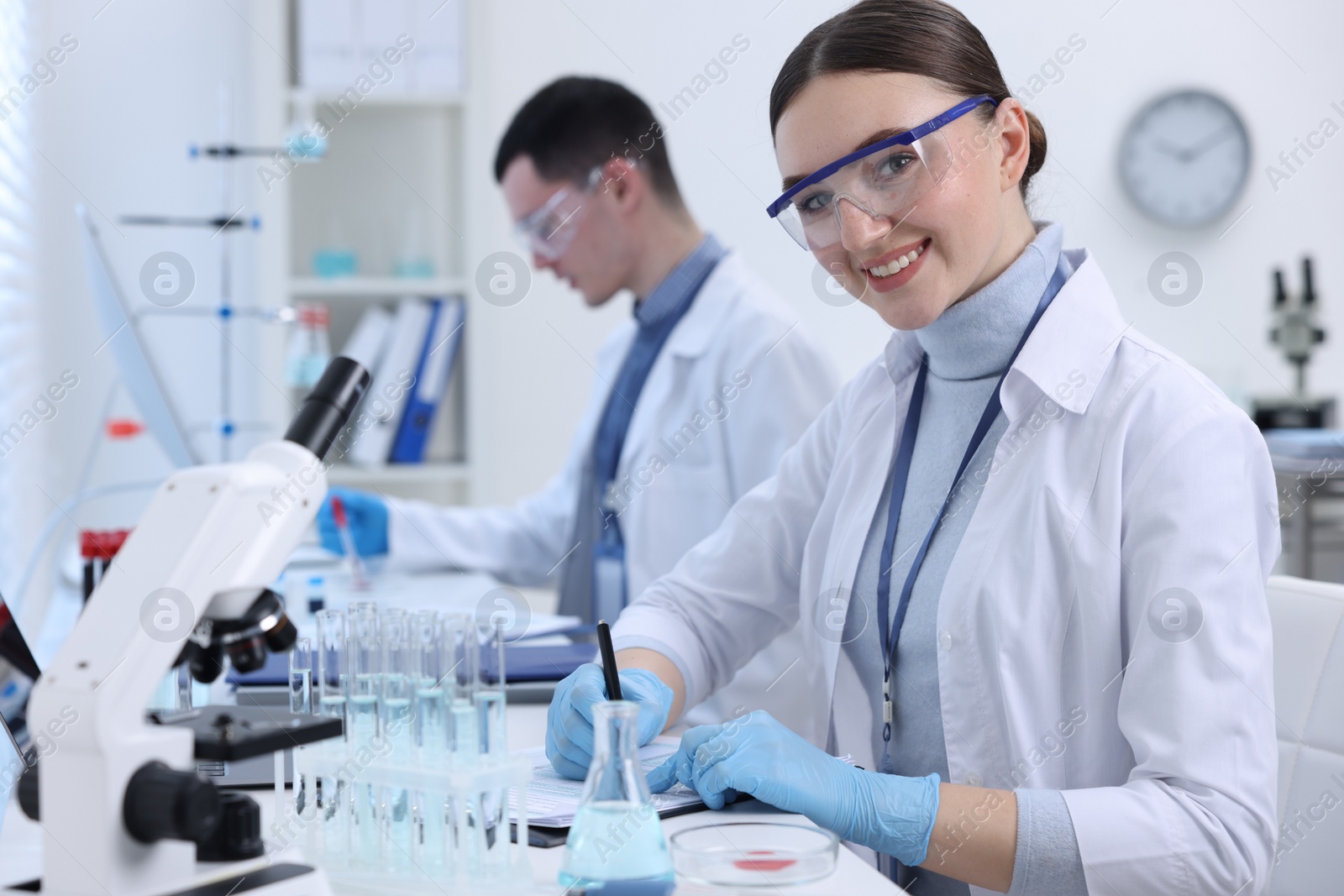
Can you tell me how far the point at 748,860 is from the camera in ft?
2.75

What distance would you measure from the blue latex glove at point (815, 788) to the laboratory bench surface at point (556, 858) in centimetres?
2

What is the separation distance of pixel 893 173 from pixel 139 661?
86 centimetres

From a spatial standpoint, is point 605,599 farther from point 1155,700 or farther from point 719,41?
point 719,41

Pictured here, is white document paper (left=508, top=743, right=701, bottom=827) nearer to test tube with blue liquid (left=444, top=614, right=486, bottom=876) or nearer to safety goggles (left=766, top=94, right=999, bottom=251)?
test tube with blue liquid (left=444, top=614, right=486, bottom=876)

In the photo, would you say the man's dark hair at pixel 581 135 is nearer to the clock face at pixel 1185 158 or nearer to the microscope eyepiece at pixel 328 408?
the microscope eyepiece at pixel 328 408

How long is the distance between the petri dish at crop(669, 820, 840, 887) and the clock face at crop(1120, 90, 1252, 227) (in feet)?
11.1

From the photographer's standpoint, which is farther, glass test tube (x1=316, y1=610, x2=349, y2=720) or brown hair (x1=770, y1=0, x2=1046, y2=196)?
brown hair (x1=770, y1=0, x2=1046, y2=196)

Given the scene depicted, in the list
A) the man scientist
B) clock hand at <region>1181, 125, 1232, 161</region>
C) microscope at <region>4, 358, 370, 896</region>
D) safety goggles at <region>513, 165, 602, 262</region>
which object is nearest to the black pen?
microscope at <region>4, 358, 370, 896</region>

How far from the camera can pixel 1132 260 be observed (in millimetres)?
3770

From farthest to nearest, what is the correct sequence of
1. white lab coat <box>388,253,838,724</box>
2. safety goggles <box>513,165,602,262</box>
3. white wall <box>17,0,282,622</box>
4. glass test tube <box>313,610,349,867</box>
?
white wall <box>17,0,282,622</box> → safety goggles <box>513,165,602,262</box> → white lab coat <box>388,253,838,724</box> → glass test tube <box>313,610,349,867</box>

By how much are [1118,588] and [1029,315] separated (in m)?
0.34

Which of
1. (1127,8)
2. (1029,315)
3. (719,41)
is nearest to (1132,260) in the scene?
(1127,8)

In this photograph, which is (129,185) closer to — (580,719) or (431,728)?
(580,719)

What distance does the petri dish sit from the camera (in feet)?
2.66
